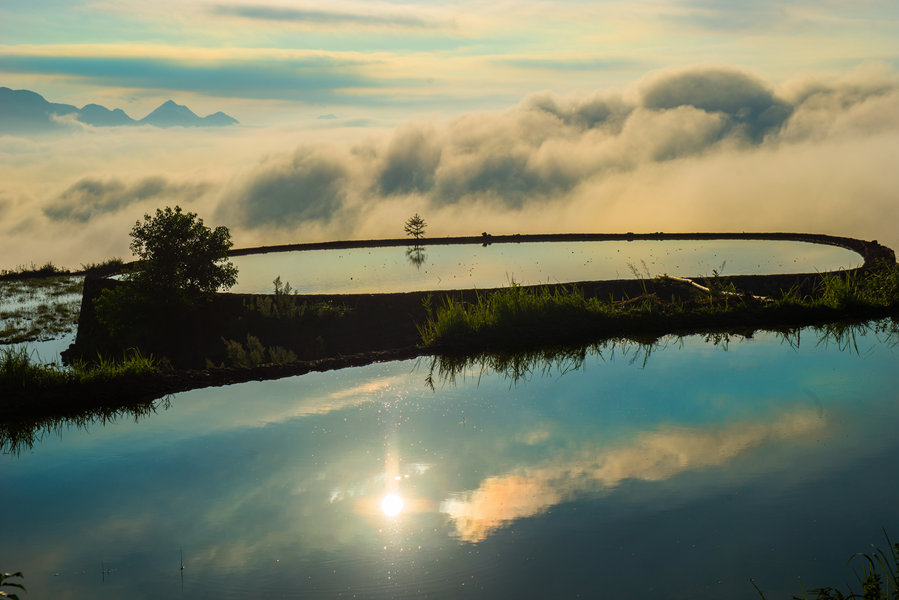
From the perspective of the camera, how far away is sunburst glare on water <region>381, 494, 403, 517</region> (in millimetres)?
8047

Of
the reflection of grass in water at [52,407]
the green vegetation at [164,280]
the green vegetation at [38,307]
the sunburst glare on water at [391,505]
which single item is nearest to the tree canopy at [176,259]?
the green vegetation at [164,280]

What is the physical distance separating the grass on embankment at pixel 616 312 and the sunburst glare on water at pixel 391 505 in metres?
7.66

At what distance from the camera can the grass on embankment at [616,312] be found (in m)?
16.2

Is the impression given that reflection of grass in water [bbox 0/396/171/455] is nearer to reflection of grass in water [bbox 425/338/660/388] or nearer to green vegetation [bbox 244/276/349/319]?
reflection of grass in water [bbox 425/338/660/388]

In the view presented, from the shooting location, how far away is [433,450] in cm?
982

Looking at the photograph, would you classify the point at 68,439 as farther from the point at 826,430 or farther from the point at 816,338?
the point at 816,338

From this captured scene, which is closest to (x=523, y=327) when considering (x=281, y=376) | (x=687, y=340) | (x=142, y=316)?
(x=687, y=340)

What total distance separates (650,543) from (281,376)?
8.27 m

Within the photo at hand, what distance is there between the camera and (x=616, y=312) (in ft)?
56.6

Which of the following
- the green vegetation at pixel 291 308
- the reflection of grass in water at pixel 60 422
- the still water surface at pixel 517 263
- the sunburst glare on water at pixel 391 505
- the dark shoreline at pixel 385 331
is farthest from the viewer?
the still water surface at pixel 517 263

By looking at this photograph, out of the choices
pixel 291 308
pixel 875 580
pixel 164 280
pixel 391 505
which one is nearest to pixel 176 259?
pixel 164 280

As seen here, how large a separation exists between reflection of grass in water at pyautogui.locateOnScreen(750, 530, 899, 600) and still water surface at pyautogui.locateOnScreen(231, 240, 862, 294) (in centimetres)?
1325

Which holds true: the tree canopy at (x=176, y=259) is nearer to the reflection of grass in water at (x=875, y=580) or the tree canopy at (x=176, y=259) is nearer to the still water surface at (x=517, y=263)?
the still water surface at (x=517, y=263)

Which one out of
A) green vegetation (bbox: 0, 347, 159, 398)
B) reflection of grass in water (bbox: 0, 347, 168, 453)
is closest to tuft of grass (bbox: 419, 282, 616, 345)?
reflection of grass in water (bbox: 0, 347, 168, 453)
